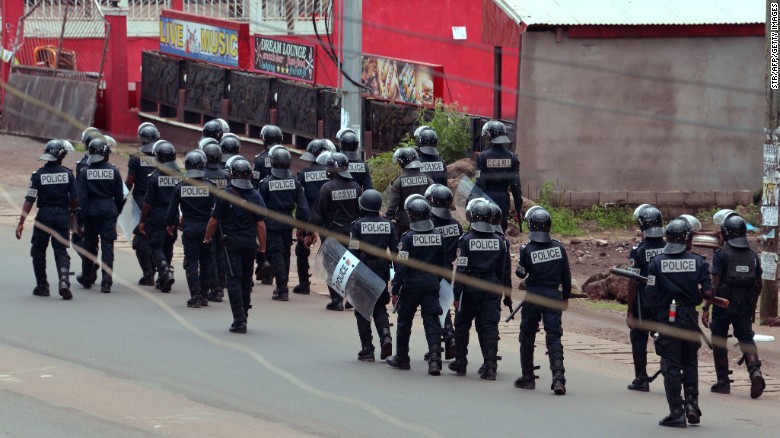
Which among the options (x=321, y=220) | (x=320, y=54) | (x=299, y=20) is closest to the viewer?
(x=321, y=220)

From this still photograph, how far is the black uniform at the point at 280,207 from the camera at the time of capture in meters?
15.4

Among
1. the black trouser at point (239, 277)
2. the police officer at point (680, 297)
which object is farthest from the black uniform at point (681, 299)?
the black trouser at point (239, 277)

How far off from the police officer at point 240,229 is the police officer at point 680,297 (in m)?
4.35

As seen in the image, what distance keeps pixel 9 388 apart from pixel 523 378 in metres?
4.19

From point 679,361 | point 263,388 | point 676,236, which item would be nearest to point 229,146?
point 263,388

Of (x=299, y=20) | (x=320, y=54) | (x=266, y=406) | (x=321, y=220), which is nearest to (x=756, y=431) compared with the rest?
(x=266, y=406)

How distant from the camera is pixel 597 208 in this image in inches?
832

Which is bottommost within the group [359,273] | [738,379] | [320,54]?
[738,379]

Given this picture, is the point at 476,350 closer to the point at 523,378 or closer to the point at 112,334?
the point at 523,378

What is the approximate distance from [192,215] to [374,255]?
285 cm

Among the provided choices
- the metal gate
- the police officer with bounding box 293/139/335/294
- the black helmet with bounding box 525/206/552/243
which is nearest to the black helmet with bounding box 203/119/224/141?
the police officer with bounding box 293/139/335/294

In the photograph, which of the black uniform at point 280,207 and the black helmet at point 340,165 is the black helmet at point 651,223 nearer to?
the black helmet at point 340,165

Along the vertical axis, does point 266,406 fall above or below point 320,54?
below

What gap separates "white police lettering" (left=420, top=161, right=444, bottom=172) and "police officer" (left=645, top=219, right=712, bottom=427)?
5.42 m
